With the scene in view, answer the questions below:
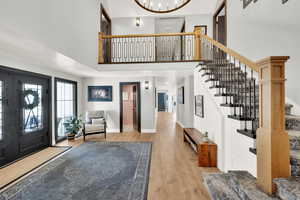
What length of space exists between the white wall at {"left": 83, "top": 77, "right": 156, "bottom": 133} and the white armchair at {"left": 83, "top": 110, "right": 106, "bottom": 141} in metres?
0.51

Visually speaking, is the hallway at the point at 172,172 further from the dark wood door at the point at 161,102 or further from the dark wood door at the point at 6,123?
the dark wood door at the point at 161,102

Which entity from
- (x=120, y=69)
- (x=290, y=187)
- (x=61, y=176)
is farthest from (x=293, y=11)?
(x=61, y=176)

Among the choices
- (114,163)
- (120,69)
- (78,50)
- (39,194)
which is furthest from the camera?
(120,69)

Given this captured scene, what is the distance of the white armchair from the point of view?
5027 millimetres

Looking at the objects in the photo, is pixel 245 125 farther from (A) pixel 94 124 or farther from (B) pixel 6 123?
(A) pixel 94 124

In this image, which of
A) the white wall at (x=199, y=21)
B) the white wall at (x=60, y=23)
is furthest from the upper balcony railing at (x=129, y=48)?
the white wall at (x=60, y=23)

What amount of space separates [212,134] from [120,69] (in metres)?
3.31

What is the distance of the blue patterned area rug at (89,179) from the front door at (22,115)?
1.01 meters

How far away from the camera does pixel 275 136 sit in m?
1.19

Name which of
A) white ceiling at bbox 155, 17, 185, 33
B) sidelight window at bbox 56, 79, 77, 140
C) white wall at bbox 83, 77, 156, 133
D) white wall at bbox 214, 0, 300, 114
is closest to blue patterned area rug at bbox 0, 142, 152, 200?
sidelight window at bbox 56, 79, 77, 140

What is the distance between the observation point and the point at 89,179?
2.51 metres

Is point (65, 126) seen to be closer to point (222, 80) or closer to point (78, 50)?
point (78, 50)

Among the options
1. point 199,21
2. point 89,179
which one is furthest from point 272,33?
point 89,179

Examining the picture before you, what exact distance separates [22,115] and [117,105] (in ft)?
10.4
